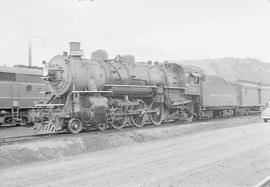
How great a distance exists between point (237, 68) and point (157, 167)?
121751 mm

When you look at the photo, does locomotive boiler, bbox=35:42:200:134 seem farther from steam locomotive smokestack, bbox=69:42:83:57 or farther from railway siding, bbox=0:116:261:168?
railway siding, bbox=0:116:261:168

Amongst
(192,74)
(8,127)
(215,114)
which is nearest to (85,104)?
(8,127)

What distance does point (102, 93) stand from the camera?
17500 millimetres

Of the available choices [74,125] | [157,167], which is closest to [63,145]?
[74,125]

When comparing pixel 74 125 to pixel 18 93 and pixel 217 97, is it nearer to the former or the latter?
pixel 18 93

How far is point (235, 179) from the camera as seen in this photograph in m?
8.02

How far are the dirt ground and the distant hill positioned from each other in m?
108

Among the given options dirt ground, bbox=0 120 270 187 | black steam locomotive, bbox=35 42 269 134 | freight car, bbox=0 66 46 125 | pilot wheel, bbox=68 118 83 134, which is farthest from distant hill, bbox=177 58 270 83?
dirt ground, bbox=0 120 270 187

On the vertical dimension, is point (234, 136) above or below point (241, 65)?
below

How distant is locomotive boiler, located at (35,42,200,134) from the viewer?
16.1 m

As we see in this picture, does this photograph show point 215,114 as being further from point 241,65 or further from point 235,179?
point 241,65

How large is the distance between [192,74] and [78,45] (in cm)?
901

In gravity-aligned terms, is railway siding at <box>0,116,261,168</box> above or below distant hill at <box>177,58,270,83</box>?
below

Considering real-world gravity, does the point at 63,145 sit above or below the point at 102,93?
below
